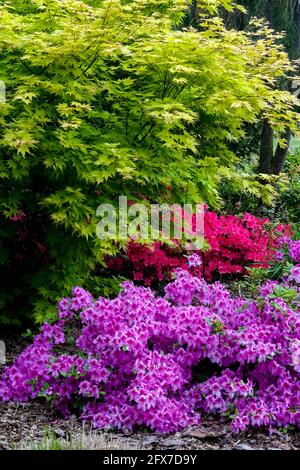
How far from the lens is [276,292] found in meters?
4.14

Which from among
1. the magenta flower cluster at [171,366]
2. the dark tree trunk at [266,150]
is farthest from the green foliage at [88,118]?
the dark tree trunk at [266,150]

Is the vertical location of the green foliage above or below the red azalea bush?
above

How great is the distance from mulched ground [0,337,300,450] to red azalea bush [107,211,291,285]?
7.89 ft

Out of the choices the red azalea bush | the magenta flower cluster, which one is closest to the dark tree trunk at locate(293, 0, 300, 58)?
the red azalea bush

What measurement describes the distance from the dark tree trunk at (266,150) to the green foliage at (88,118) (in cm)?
568

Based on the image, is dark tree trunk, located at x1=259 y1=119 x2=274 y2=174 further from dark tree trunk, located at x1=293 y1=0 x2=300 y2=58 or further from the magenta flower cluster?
the magenta flower cluster

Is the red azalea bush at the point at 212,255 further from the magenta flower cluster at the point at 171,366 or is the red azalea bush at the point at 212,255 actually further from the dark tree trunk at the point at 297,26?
the dark tree trunk at the point at 297,26

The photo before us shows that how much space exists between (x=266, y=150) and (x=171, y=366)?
8.09 metres

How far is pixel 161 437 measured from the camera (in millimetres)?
3670

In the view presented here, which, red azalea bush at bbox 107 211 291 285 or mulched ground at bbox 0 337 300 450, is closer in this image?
mulched ground at bbox 0 337 300 450

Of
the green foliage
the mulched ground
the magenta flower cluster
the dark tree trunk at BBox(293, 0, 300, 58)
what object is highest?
the dark tree trunk at BBox(293, 0, 300, 58)

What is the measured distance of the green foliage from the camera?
4.51 m
